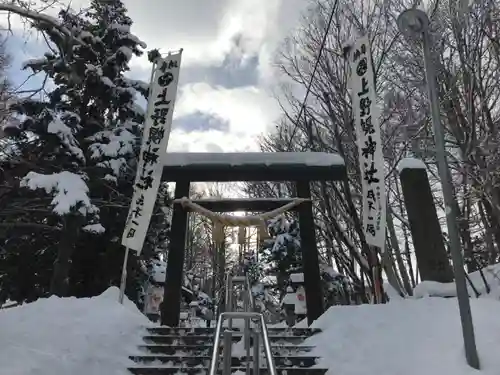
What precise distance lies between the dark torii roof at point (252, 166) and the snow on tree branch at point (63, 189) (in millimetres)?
3171

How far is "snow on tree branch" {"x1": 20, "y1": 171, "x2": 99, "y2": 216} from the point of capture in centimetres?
998

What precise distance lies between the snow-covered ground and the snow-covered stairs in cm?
18

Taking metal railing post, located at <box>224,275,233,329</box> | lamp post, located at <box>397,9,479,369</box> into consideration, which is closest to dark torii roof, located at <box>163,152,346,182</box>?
metal railing post, located at <box>224,275,233,329</box>

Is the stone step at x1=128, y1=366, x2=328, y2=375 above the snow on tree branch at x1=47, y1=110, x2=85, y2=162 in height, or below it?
below

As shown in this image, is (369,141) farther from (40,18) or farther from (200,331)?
(40,18)

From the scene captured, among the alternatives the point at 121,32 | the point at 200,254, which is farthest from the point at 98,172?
the point at 200,254

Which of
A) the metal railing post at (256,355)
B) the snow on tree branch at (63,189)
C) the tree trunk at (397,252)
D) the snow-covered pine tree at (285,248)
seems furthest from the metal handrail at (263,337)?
the snow-covered pine tree at (285,248)

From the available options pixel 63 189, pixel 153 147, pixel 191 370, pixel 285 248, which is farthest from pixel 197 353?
pixel 285 248

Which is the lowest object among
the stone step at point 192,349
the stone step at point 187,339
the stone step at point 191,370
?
the stone step at point 191,370

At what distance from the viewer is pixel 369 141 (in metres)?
7.39

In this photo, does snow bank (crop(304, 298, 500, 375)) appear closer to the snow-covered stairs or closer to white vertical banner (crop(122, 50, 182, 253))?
the snow-covered stairs

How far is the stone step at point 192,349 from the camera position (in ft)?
18.2

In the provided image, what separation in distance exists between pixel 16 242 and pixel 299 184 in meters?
9.03

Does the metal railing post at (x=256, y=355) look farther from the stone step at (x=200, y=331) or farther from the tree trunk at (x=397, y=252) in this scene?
the tree trunk at (x=397, y=252)
